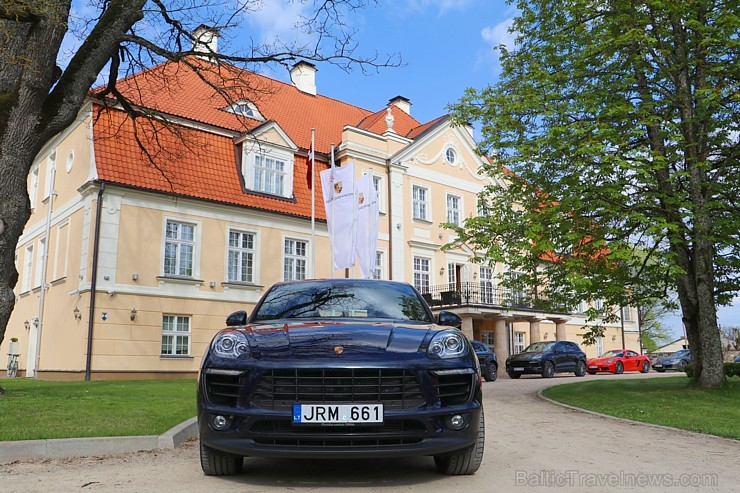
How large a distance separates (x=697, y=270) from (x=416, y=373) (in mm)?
11569

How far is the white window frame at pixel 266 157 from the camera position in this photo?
77.9 feet

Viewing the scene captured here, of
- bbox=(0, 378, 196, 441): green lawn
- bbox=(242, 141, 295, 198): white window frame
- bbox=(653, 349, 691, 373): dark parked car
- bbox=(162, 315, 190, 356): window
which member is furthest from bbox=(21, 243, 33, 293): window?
bbox=(653, 349, 691, 373): dark parked car

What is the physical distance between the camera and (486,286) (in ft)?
105

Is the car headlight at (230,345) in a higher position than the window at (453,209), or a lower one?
lower

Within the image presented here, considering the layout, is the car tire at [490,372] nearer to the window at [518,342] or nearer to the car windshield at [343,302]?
the window at [518,342]

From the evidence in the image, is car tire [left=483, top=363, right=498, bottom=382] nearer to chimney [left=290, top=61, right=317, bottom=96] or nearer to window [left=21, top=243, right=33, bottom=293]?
chimney [left=290, top=61, right=317, bottom=96]

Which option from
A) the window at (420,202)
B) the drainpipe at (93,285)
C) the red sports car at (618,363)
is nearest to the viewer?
the drainpipe at (93,285)

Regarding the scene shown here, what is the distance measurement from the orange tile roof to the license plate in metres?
10.3

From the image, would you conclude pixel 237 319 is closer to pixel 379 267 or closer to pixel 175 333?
pixel 175 333

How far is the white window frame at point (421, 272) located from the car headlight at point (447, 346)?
79.7 ft

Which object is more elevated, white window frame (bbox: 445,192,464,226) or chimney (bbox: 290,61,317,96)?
chimney (bbox: 290,61,317,96)

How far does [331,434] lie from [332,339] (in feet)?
2.22

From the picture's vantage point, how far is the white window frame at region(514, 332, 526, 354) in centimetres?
3412
